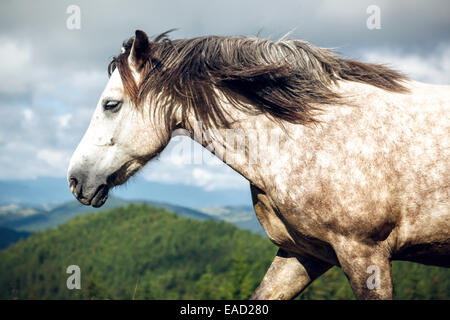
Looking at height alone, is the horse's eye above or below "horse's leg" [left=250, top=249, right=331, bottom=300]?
above

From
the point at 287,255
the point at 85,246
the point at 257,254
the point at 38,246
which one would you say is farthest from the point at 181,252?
the point at 287,255

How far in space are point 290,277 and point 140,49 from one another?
2411mm

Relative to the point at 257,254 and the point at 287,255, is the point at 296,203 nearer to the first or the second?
the point at 287,255

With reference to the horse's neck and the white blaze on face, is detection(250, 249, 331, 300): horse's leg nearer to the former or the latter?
the horse's neck

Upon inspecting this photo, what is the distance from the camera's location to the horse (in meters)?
2.72

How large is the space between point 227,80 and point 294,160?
0.88 metres

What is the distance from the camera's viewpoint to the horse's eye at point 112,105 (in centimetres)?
320

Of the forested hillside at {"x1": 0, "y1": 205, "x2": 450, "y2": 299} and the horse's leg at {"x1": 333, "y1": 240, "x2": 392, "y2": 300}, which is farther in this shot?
the forested hillside at {"x1": 0, "y1": 205, "x2": 450, "y2": 299}

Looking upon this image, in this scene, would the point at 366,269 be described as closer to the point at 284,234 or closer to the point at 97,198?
the point at 284,234

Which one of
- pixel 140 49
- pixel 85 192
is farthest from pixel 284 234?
pixel 140 49

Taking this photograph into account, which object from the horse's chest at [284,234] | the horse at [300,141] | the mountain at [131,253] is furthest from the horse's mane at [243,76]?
the mountain at [131,253]

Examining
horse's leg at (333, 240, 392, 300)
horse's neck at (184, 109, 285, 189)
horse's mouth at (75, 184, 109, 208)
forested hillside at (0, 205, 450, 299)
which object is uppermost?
horse's neck at (184, 109, 285, 189)

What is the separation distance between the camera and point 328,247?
116 inches

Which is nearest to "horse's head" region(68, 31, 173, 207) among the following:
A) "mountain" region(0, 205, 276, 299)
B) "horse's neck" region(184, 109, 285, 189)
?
"horse's neck" region(184, 109, 285, 189)
